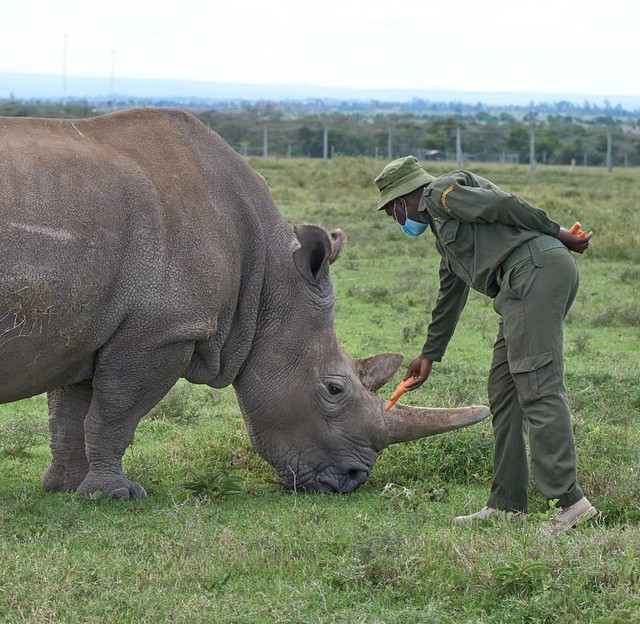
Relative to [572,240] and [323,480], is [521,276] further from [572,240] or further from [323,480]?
[323,480]

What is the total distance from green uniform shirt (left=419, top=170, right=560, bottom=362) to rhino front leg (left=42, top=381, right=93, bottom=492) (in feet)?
7.79

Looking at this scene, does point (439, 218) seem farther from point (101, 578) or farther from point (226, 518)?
point (101, 578)

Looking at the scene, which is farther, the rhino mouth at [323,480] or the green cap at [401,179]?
the rhino mouth at [323,480]

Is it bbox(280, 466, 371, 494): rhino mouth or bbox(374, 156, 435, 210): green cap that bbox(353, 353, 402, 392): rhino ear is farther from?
bbox(374, 156, 435, 210): green cap

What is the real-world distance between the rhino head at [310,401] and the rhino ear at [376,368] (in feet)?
0.32

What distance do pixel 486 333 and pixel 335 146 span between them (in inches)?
1977

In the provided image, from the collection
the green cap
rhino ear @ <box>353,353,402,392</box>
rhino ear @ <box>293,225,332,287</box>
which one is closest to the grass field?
rhino ear @ <box>353,353,402,392</box>

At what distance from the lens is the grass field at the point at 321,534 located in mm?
4750

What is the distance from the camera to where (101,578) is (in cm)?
511

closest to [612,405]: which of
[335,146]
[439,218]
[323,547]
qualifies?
[439,218]

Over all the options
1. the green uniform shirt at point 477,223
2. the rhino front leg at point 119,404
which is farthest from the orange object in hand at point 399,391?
the rhino front leg at point 119,404

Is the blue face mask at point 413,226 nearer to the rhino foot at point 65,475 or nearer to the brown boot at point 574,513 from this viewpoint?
the brown boot at point 574,513

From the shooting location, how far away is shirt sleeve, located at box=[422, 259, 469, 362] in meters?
6.70

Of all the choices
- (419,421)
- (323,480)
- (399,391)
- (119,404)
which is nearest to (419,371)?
(399,391)
